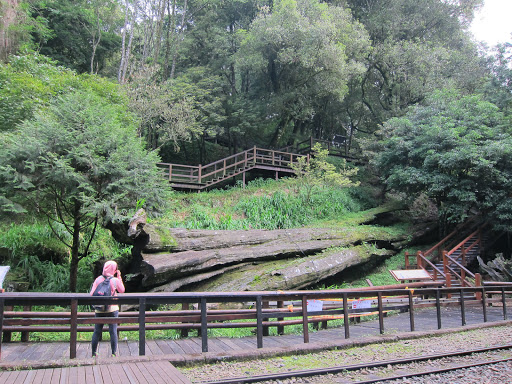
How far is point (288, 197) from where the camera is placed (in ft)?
63.8

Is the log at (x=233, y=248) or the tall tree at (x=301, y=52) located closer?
the log at (x=233, y=248)

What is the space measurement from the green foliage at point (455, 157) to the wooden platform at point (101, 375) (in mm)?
14680

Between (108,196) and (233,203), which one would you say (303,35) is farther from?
(108,196)

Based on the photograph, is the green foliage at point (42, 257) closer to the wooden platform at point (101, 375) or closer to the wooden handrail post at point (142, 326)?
the wooden handrail post at point (142, 326)

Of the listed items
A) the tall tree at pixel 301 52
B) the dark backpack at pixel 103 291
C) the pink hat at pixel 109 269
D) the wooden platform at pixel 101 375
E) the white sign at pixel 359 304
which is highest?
the tall tree at pixel 301 52

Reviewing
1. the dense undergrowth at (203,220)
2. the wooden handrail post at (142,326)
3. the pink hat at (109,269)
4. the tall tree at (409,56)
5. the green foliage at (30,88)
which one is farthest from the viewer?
the tall tree at (409,56)

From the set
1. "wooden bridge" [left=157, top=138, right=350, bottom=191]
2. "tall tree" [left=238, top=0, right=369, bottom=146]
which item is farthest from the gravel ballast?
"tall tree" [left=238, top=0, right=369, bottom=146]

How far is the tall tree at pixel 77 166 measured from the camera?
852 cm

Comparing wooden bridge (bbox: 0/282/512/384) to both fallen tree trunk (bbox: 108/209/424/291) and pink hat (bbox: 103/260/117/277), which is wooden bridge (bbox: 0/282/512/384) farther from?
fallen tree trunk (bbox: 108/209/424/291)

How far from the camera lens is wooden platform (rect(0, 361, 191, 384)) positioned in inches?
158

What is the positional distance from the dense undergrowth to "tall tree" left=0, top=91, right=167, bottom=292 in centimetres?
132

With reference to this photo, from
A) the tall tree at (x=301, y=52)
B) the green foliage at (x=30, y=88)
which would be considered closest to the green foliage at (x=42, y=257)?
the green foliage at (x=30, y=88)

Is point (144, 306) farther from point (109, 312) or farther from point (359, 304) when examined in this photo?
point (359, 304)

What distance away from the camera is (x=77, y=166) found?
9.16 metres
